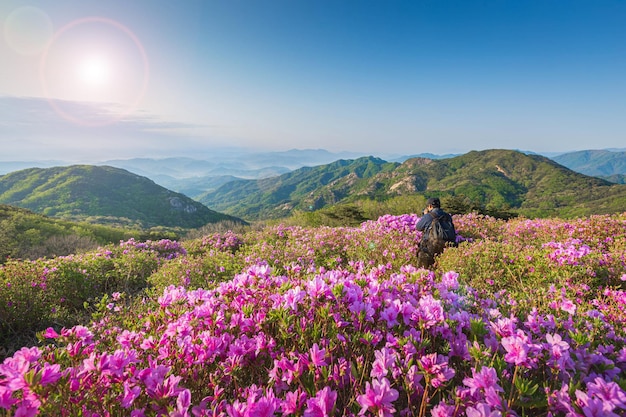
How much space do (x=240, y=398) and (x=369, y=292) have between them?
4.16 feet

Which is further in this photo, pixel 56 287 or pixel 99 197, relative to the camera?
pixel 99 197

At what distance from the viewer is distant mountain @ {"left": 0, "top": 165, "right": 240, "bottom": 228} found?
132 metres

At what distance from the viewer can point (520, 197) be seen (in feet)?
542

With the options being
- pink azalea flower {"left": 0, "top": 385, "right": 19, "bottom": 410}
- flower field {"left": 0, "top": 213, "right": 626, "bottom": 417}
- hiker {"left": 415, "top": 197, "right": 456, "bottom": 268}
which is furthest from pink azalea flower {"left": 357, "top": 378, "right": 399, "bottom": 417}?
hiker {"left": 415, "top": 197, "right": 456, "bottom": 268}

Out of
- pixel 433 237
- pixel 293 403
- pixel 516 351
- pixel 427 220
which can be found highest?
pixel 516 351

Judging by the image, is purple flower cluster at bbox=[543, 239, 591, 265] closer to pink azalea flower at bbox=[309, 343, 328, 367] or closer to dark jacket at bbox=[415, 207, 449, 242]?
dark jacket at bbox=[415, 207, 449, 242]

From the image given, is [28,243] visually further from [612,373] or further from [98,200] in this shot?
[98,200]

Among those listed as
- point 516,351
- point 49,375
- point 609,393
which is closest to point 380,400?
point 516,351

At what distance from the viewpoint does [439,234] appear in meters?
7.43

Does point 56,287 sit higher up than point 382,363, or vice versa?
point 382,363

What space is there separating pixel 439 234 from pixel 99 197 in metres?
170

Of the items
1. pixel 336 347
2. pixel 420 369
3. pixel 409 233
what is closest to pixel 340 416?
pixel 336 347

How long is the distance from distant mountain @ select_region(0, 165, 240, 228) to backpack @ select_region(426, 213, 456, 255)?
134 metres

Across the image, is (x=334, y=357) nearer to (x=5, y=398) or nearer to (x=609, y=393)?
(x=609, y=393)
